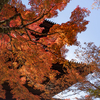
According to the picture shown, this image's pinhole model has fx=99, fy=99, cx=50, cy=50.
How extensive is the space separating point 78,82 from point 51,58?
13.8 feet

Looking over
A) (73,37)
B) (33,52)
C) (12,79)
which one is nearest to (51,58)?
(33,52)

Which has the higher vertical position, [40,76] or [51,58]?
[51,58]

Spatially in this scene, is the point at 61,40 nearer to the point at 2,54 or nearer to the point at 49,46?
the point at 49,46

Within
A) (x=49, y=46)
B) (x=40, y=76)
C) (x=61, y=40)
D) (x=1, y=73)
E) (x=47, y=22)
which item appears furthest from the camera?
(x=47, y=22)

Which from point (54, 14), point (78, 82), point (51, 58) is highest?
point (54, 14)

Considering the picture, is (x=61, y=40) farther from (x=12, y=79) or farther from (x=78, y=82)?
(x=78, y=82)

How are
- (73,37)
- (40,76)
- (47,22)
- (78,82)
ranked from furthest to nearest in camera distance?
(47,22) → (78,82) → (40,76) → (73,37)

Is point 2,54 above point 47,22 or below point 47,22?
below

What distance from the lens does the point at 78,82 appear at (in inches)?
326

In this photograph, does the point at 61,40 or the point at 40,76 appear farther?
the point at 40,76

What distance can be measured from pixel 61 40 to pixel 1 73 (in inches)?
Result: 136

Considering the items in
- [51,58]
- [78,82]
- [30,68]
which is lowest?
[78,82]

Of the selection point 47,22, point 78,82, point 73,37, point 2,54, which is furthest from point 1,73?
point 47,22

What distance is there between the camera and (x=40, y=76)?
580 cm
